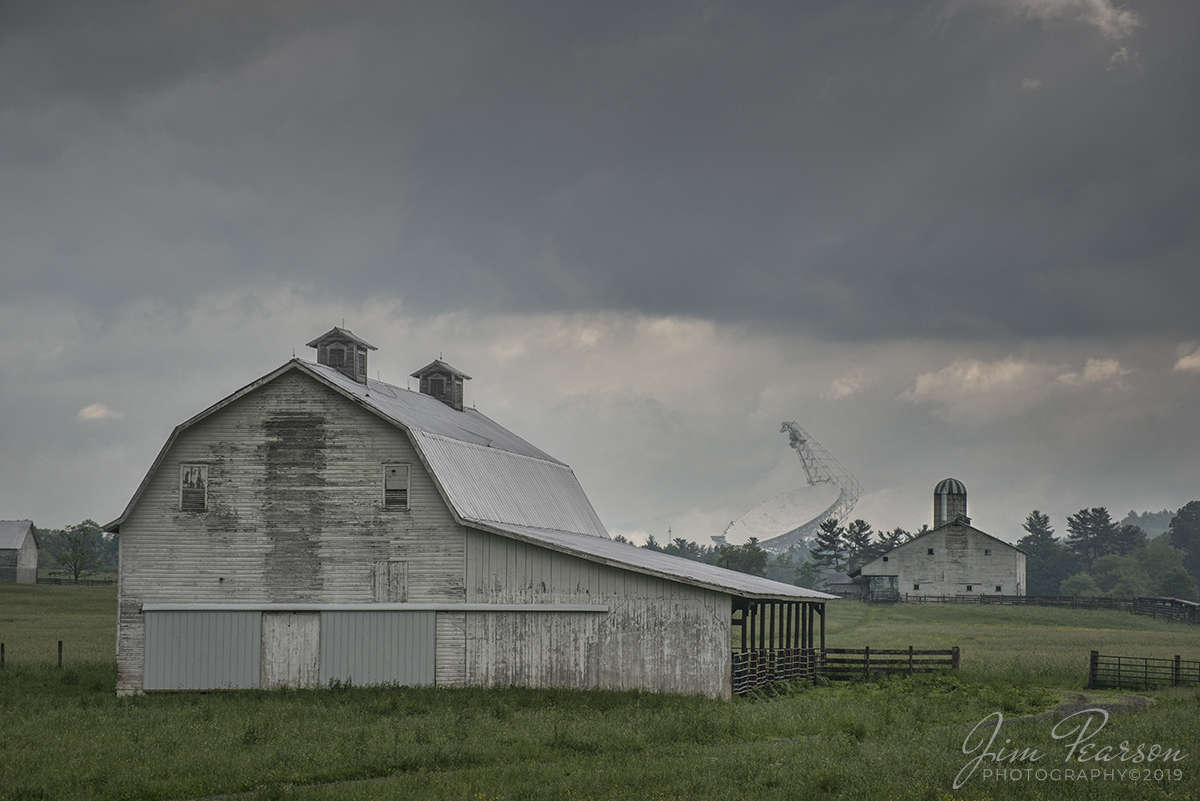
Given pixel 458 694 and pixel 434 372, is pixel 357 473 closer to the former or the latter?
pixel 458 694

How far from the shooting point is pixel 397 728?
1956 cm

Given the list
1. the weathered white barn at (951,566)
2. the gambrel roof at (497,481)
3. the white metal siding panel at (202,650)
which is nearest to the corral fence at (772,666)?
the gambrel roof at (497,481)

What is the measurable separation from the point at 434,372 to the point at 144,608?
16.8m

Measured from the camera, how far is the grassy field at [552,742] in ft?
48.7

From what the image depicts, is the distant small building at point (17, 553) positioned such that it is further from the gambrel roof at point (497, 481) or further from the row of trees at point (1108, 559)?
the row of trees at point (1108, 559)

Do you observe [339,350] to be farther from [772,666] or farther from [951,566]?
[951,566]

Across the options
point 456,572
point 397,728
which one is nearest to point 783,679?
point 456,572

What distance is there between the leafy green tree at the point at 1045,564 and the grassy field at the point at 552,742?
125751mm

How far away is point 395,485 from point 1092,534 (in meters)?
162

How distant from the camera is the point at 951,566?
9069 cm

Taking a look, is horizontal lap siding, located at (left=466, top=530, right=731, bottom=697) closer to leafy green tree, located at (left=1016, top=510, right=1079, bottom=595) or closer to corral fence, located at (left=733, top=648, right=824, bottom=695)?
corral fence, located at (left=733, top=648, right=824, bottom=695)

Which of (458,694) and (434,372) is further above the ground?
(434,372)

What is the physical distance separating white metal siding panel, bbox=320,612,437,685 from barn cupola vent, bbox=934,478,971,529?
81350 millimetres

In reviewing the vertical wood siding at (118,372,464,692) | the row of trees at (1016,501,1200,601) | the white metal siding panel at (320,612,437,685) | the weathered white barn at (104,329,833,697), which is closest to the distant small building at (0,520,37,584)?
the vertical wood siding at (118,372,464,692)
